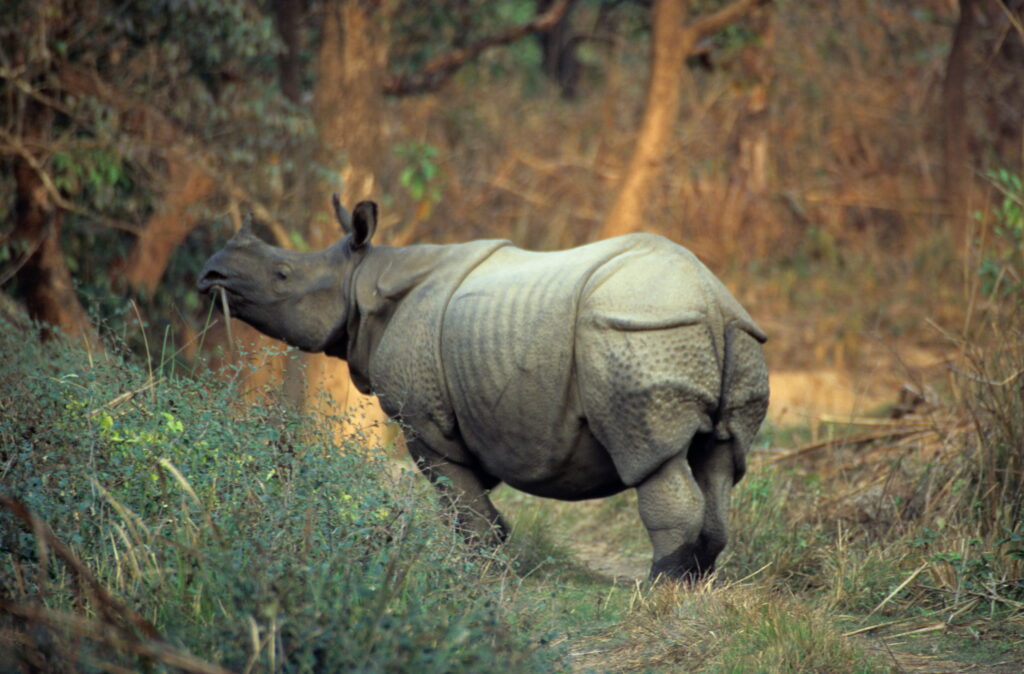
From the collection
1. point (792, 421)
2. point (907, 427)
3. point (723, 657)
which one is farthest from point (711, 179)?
point (723, 657)

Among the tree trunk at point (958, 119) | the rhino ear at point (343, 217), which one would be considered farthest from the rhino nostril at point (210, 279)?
the tree trunk at point (958, 119)

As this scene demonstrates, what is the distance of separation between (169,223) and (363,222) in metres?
5.05

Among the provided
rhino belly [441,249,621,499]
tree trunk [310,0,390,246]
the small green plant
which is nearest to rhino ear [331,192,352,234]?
rhino belly [441,249,621,499]

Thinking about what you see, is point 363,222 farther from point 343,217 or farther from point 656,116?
point 656,116

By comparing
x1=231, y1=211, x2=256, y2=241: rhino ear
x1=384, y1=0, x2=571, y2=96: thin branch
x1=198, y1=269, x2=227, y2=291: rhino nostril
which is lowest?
x1=384, y1=0, x2=571, y2=96: thin branch

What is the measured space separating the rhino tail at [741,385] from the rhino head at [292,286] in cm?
172

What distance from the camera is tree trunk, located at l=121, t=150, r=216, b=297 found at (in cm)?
1002

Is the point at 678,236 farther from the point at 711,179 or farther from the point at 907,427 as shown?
the point at 907,427

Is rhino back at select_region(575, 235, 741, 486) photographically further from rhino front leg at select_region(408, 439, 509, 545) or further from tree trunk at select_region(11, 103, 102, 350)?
tree trunk at select_region(11, 103, 102, 350)

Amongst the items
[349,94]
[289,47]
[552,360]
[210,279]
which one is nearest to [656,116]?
[349,94]

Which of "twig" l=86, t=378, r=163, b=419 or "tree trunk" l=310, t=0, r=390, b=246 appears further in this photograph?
"tree trunk" l=310, t=0, r=390, b=246

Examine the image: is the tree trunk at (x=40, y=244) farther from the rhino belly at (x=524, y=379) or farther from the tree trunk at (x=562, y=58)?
the tree trunk at (x=562, y=58)

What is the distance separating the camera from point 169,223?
10.1m

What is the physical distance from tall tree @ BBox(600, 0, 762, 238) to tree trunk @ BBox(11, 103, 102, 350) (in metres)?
4.68
